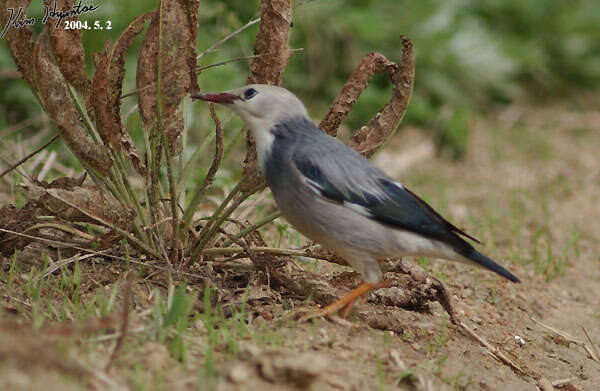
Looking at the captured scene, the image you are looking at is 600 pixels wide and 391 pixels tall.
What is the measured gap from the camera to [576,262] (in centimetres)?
525

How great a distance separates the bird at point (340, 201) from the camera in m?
3.29

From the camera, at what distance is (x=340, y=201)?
Answer: 10.9ft

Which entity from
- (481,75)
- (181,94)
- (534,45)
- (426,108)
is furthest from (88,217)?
(534,45)

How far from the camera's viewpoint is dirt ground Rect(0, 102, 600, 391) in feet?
8.18

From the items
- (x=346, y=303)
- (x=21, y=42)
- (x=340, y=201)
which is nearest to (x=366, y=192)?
(x=340, y=201)

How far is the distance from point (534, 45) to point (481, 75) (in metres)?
1.20

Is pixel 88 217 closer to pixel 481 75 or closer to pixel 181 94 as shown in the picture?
pixel 181 94

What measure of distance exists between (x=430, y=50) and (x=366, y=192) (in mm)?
5242

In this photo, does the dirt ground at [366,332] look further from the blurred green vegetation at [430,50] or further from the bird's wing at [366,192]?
the blurred green vegetation at [430,50]

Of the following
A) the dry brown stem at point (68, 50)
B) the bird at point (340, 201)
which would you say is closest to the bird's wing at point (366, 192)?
the bird at point (340, 201)

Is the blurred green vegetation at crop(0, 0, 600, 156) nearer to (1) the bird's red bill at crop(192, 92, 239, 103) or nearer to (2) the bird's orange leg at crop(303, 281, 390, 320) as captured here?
(1) the bird's red bill at crop(192, 92, 239, 103)

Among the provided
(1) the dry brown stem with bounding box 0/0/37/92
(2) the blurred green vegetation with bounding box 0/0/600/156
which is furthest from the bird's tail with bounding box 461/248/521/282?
(2) the blurred green vegetation with bounding box 0/0/600/156

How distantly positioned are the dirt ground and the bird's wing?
1.74 feet

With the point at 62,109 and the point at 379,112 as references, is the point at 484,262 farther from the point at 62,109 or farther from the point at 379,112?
the point at 62,109
